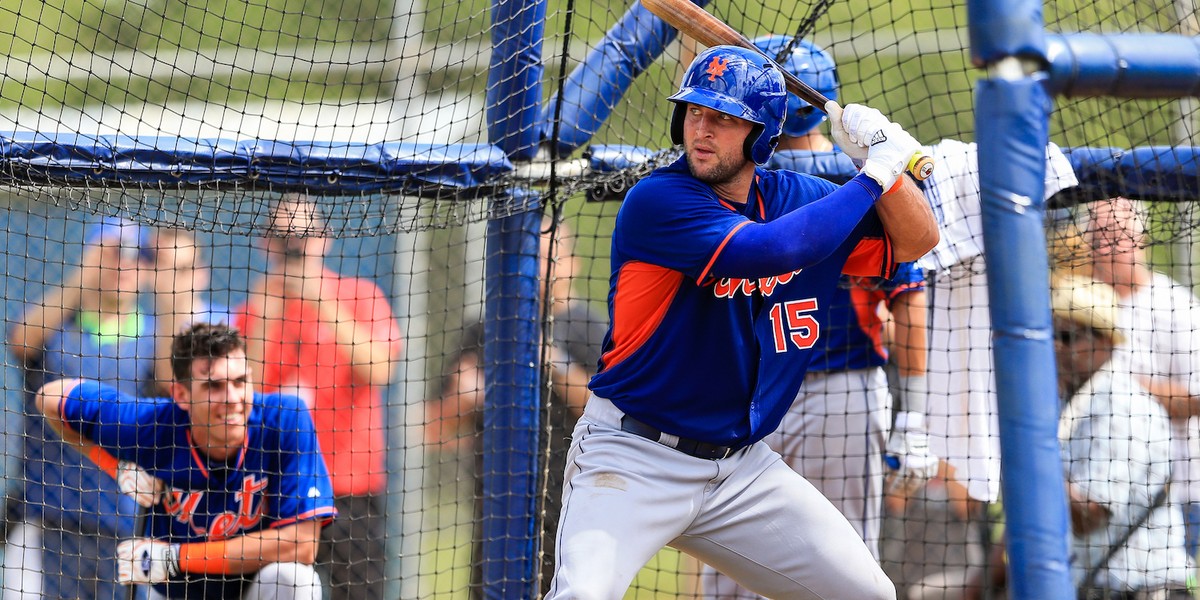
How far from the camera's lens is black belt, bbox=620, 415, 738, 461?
3100mm

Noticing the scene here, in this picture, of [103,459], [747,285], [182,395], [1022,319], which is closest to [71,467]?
[103,459]

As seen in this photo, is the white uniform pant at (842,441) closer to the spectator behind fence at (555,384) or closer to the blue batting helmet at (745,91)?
the spectator behind fence at (555,384)

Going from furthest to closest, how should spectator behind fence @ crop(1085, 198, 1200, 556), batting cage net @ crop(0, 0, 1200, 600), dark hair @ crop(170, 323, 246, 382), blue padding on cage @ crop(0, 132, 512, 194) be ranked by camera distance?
spectator behind fence @ crop(1085, 198, 1200, 556)
dark hair @ crop(170, 323, 246, 382)
batting cage net @ crop(0, 0, 1200, 600)
blue padding on cage @ crop(0, 132, 512, 194)

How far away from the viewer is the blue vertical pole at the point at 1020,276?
211 cm

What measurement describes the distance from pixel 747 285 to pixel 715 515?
0.59 meters

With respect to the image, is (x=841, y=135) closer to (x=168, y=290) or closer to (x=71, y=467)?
(x=71, y=467)

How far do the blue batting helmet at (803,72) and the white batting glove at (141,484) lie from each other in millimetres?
2433


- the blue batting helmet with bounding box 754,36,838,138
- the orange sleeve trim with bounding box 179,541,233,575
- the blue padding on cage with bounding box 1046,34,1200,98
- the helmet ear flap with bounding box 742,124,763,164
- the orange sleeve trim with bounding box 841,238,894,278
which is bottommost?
the orange sleeve trim with bounding box 179,541,233,575

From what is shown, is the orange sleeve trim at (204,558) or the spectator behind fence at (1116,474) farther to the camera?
the spectator behind fence at (1116,474)

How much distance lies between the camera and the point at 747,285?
10.2 ft

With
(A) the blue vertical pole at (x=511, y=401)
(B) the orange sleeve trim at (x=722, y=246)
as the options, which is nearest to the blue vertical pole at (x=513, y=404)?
(A) the blue vertical pole at (x=511, y=401)

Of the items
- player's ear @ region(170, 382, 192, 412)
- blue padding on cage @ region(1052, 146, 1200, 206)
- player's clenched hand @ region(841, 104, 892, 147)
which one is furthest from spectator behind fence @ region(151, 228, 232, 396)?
blue padding on cage @ region(1052, 146, 1200, 206)

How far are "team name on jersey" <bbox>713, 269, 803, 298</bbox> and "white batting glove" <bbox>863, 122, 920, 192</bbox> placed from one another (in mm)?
308

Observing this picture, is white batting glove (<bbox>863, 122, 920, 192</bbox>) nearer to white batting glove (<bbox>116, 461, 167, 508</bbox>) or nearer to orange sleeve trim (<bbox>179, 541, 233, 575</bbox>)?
orange sleeve trim (<bbox>179, 541, 233, 575</bbox>)
